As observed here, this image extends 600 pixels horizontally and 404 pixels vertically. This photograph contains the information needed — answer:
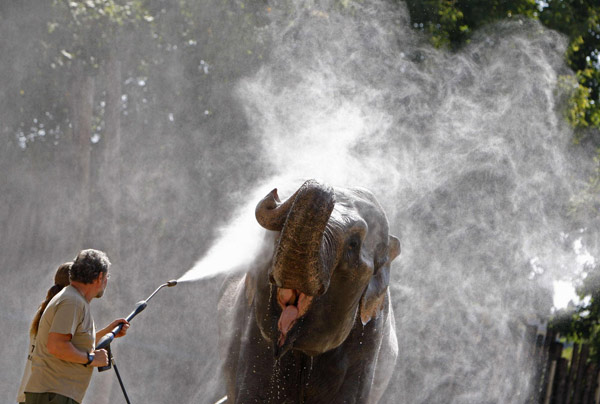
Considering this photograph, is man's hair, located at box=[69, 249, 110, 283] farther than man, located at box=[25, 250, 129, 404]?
Yes

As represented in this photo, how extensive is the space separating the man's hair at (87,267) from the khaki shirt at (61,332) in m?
0.08

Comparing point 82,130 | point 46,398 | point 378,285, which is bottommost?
point 46,398

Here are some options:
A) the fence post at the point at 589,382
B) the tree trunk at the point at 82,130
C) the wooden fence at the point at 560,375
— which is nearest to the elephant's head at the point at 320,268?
the tree trunk at the point at 82,130

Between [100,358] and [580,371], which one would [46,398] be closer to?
[100,358]

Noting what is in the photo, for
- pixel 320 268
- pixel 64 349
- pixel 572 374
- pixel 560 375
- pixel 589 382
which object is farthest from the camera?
pixel 589 382

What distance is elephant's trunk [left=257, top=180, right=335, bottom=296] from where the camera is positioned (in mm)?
3594

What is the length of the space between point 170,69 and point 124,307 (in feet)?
10.3

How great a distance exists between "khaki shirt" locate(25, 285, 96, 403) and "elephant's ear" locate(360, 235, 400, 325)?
143cm

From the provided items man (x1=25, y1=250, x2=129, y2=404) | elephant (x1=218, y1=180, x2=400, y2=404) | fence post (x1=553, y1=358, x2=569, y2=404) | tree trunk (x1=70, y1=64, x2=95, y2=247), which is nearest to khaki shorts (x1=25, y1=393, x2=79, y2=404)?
man (x1=25, y1=250, x2=129, y2=404)

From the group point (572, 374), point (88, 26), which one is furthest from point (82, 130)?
point (572, 374)

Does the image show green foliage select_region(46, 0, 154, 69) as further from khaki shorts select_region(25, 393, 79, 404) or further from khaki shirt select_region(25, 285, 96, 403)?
khaki shorts select_region(25, 393, 79, 404)

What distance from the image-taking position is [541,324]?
11852mm

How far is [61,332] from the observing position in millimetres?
4195

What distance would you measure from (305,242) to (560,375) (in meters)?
9.12
